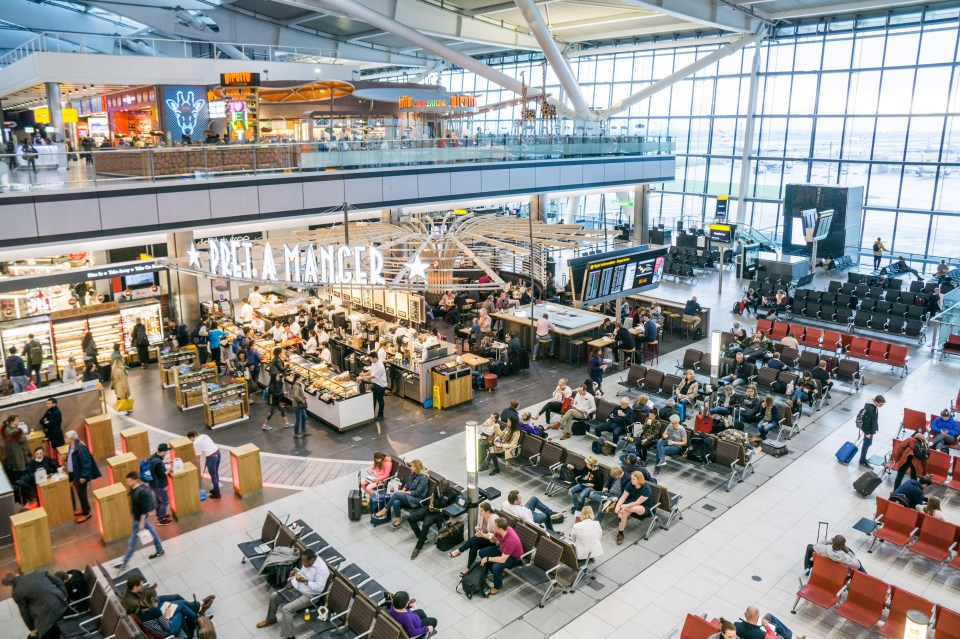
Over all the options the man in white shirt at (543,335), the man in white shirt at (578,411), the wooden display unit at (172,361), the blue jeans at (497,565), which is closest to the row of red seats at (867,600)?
the blue jeans at (497,565)

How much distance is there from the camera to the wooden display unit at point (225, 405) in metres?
17.5

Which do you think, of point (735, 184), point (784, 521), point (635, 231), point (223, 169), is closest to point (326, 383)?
point (223, 169)

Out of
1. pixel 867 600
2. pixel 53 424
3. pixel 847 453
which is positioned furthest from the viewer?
pixel 53 424

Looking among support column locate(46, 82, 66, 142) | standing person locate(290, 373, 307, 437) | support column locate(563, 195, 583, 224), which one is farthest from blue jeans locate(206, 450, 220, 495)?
support column locate(563, 195, 583, 224)

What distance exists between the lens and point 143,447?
15273 mm

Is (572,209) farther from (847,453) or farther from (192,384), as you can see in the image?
(847,453)

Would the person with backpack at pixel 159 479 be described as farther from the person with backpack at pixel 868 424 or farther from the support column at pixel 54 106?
the support column at pixel 54 106

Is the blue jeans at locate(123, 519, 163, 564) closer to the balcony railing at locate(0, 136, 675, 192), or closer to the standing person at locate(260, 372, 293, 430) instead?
the standing person at locate(260, 372, 293, 430)

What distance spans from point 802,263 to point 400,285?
77.2 ft

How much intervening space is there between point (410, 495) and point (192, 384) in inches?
364

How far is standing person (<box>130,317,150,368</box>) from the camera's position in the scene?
22.0 meters

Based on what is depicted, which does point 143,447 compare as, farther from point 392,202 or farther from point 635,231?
point 635,231

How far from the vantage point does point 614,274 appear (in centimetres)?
2125

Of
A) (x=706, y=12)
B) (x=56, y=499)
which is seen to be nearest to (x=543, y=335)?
(x=56, y=499)
